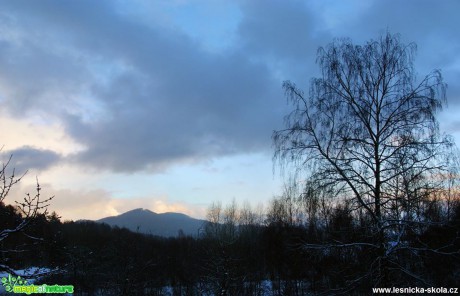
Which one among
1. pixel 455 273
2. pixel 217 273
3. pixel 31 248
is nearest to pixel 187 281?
pixel 217 273

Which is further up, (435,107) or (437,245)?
(435,107)

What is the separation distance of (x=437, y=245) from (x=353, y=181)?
4.75m

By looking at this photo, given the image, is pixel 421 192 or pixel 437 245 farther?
pixel 437 245

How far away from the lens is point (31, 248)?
898 centimetres

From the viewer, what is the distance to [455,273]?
2298cm

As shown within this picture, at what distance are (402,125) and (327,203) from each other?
352 cm

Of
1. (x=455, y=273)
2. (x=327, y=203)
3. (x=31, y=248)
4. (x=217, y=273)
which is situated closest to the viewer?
(x=31, y=248)

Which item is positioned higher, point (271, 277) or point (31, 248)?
point (31, 248)

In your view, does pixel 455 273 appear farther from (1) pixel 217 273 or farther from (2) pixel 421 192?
(1) pixel 217 273

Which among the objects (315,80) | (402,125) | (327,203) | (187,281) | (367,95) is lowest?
(187,281)

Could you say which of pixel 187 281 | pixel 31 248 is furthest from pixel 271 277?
pixel 31 248

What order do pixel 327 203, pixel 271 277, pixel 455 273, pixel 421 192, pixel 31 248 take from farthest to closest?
pixel 271 277
pixel 455 273
pixel 327 203
pixel 421 192
pixel 31 248

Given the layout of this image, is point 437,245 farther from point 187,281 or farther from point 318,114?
point 187,281

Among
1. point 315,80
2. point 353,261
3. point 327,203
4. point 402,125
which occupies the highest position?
point 315,80
